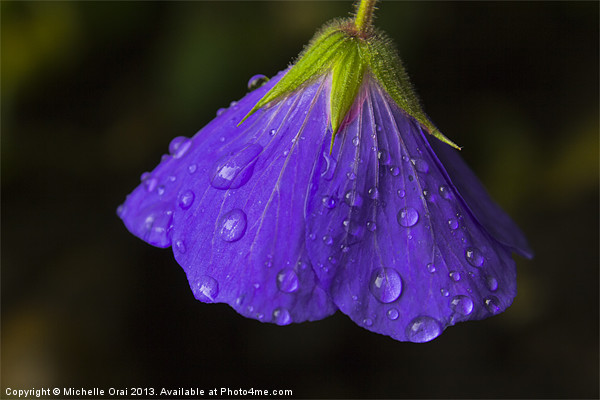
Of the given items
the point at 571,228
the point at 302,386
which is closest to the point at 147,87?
the point at 302,386

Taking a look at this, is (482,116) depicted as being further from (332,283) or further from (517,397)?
(332,283)

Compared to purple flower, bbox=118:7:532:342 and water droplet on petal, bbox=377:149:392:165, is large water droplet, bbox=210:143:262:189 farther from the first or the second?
water droplet on petal, bbox=377:149:392:165

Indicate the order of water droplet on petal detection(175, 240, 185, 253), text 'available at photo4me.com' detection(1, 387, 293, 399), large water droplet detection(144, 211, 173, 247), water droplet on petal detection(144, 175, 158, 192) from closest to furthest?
water droplet on petal detection(175, 240, 185, 253), large water droplet detection(144, 211, 173, 247), water droplet on petal detection(144, 175, 158, 192), text 'available at photo4me.com' detection(1, 387, 293, 399)

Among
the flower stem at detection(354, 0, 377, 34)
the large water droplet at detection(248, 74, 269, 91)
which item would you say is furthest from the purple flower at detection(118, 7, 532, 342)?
the large water droplet at detection(248, 74, 269, 91)

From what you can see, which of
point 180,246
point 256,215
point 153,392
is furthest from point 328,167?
point 153,392

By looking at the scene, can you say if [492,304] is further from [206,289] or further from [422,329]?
[206,289]

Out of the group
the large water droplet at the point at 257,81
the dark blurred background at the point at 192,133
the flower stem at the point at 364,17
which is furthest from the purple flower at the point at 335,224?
the dark blurred background at the point at 192,133
